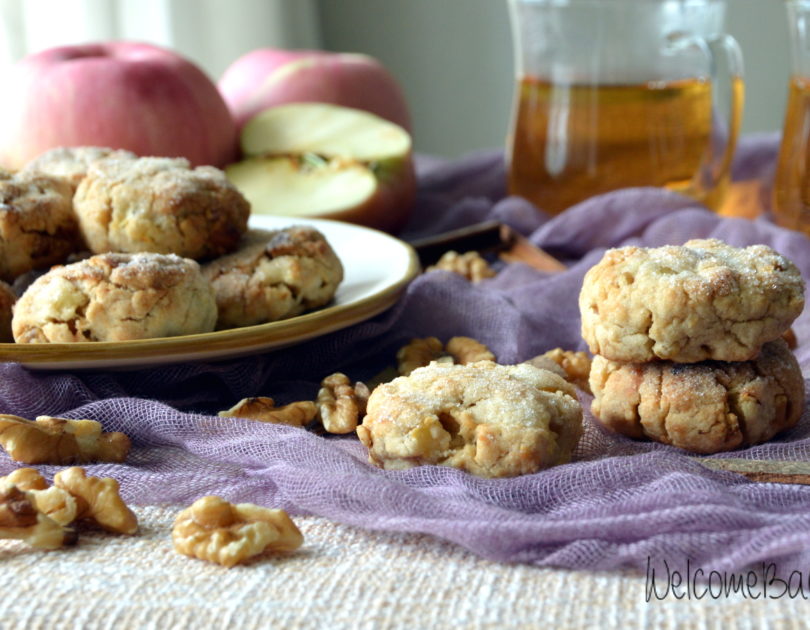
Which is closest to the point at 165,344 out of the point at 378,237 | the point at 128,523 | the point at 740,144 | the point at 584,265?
the point at 128,523

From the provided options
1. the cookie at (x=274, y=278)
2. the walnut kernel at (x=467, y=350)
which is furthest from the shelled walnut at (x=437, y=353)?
the cookie at (x=274, y=278)

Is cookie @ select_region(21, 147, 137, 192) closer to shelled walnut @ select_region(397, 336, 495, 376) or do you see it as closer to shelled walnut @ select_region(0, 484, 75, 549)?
shelled walnut @ select_region(397, 336, 495, 376)

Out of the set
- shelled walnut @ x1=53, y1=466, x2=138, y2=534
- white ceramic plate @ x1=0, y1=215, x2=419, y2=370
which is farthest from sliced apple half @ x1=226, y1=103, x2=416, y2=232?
shelled walnut @ x1=53, y1=466, x2=138, y2=534

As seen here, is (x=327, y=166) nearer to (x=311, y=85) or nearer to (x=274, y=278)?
(x=311, y=85)

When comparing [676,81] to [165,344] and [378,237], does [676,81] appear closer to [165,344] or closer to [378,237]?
[378,237]

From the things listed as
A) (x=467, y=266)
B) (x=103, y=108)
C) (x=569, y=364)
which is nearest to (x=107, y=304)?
(x=569, y=364)
